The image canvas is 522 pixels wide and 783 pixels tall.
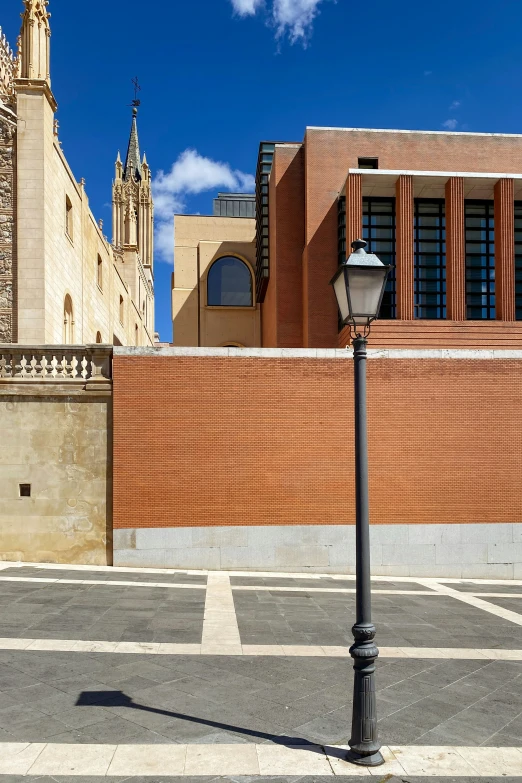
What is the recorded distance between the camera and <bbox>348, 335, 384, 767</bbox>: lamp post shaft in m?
4.84

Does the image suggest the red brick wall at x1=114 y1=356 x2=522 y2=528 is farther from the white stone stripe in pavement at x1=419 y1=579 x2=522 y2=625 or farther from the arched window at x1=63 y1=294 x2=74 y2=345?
the arched window at x1=63 y1=294 x2=74 y2=345

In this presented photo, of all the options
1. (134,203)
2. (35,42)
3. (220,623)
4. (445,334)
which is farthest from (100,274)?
(134,203)

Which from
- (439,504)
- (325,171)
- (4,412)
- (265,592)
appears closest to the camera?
(265,592)

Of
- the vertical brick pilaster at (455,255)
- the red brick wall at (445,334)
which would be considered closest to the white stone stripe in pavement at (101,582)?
the red brick wall at (445,334)

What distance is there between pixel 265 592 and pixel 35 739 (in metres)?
6.56

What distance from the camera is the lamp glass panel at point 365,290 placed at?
201 inches

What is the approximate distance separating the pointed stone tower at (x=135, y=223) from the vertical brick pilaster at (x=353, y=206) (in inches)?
1058

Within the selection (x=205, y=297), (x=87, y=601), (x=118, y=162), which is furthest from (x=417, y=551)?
(x=118, y=162)

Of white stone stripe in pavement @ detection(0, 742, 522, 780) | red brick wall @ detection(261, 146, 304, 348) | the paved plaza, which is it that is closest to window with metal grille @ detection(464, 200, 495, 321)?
red brick wall @ detection(261, 146, 304, 348)

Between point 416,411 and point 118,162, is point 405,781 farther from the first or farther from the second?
point 118,162

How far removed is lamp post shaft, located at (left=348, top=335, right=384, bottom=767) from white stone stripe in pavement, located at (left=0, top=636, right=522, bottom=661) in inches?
103

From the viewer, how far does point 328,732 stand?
210 inches

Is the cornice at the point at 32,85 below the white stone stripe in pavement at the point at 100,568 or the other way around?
the other way around

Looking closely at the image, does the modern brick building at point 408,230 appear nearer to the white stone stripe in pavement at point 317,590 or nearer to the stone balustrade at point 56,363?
the stone balustrade at point 56,363
